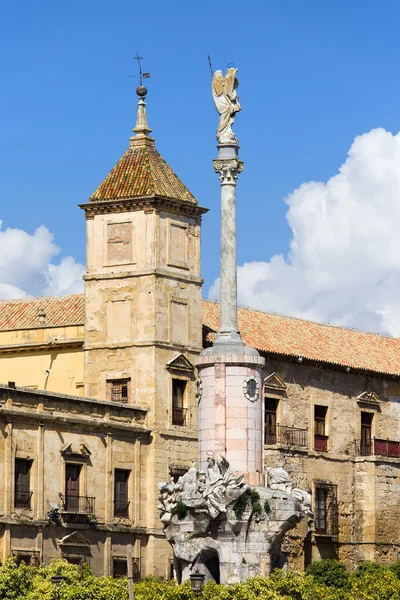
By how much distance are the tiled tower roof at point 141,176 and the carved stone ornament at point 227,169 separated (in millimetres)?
14722

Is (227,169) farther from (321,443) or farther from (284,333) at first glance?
(321,443)

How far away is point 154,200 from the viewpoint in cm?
7106

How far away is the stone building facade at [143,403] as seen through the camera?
2611 inches

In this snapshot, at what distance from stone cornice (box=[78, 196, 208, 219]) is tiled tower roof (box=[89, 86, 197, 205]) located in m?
0.12

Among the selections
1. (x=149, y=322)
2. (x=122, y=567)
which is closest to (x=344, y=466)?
(x=149, y=322)

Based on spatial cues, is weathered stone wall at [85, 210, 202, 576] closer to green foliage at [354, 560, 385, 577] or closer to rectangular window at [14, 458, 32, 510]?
rectangular window at [14, 458, 32, 510]

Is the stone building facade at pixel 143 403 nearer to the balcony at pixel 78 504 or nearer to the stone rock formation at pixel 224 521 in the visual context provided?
the balcony at pixel 78 504

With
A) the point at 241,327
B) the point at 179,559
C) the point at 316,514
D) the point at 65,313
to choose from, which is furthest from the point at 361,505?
the point at 179,559

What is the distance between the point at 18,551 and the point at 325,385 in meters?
18.0

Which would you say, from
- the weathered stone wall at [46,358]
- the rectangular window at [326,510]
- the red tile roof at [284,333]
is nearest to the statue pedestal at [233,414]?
the weathered stone wall at [46,358]

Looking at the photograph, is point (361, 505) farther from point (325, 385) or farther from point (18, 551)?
point (18, 551)

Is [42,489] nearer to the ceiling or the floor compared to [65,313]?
nearer to the floor

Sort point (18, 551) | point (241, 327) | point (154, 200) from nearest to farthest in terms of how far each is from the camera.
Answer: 1. point (18, 551)
2. point (154, 200)
3. point (241, 327)

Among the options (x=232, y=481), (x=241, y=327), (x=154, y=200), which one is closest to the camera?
(x=232, y=481)
